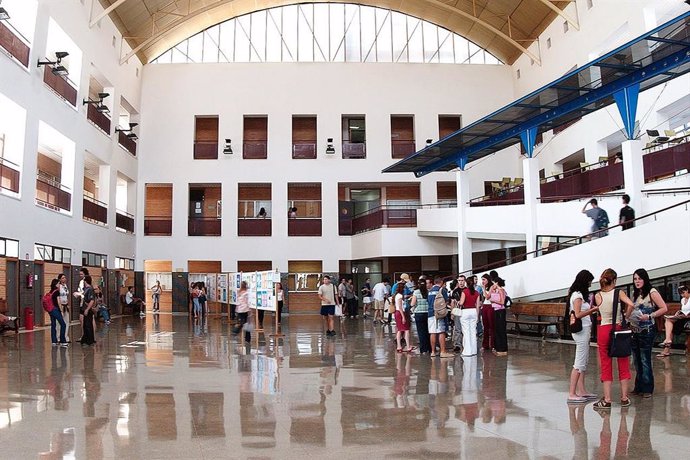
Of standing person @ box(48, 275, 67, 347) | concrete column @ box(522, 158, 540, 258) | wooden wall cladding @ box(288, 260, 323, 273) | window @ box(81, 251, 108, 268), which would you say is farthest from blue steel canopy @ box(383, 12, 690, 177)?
window @ box(81, 251, 108, 268)

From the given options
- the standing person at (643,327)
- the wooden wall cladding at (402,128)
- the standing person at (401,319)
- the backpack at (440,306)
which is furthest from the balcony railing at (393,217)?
the standing person at (643,327)

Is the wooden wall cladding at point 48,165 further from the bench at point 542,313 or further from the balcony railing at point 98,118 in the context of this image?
the bench at point 542,313

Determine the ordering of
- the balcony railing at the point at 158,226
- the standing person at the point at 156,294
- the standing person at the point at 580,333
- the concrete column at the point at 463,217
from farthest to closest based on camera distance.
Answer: the balcony railing at the point at 158,226 → the standing person at the point at 156,294 → the concrete column at the point at 463,217 → the standing person at the point at 580,333

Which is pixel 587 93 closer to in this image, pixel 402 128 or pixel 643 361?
pixel 643 361

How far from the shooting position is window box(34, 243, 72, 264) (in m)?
22.2

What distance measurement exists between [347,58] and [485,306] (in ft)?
83.7

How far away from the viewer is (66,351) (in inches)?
539

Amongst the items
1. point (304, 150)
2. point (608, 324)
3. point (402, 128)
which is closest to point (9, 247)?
point (304, 150)

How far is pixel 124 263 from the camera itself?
→ 1282 inches

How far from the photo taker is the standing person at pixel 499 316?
1306 centimetres

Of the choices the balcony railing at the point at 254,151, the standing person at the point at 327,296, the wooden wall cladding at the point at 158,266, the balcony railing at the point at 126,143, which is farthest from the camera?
the wooden wall cladding at the point at 158,266

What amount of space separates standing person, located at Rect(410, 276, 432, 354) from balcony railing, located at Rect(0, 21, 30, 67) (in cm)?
1521

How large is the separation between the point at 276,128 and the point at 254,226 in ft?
18.5

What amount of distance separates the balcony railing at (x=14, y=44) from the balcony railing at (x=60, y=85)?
4.98 ft
